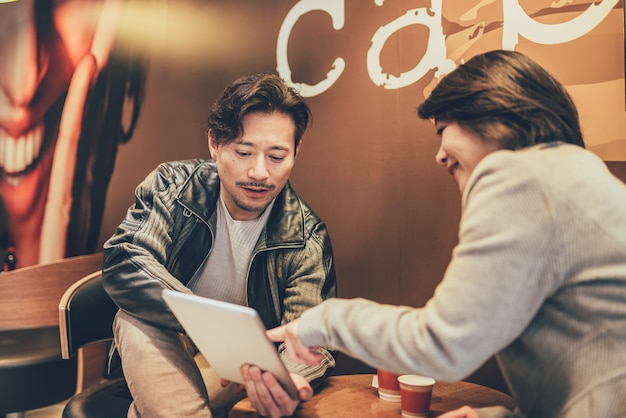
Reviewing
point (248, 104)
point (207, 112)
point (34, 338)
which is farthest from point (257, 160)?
point (34, 338)

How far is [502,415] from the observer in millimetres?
1410

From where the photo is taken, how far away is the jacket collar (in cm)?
223

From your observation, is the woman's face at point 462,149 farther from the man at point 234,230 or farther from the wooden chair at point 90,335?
the wooden chair at point 90,335

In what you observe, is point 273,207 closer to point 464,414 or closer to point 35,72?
point 464,414

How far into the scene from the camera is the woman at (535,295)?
107 centimetres

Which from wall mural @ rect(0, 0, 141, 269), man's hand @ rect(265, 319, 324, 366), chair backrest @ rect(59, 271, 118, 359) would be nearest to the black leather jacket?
chair backrest @ rect(59, 271, 118, 359)

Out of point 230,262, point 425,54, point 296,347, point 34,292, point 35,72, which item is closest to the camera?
point 296,347

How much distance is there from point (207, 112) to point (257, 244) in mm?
1359

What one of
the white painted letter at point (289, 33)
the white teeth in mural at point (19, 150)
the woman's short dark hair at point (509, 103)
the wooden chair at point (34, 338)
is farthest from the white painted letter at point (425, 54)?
the white teeth in mural at point (19, 150)

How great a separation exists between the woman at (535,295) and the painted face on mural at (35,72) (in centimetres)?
308

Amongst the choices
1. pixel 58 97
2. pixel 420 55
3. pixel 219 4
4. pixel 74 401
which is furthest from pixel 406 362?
pixel 58 97

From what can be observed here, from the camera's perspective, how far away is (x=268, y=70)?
3080 mm

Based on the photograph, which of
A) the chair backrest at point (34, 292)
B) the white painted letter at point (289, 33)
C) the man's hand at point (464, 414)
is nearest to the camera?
the man's hand at point (464, 414)

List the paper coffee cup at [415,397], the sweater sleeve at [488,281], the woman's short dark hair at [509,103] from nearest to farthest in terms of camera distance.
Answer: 1. the sweater sleeve at [488,281]
2. the woman's short dark hair at [509,103]
3. the paper coffee cup at [415,397]
